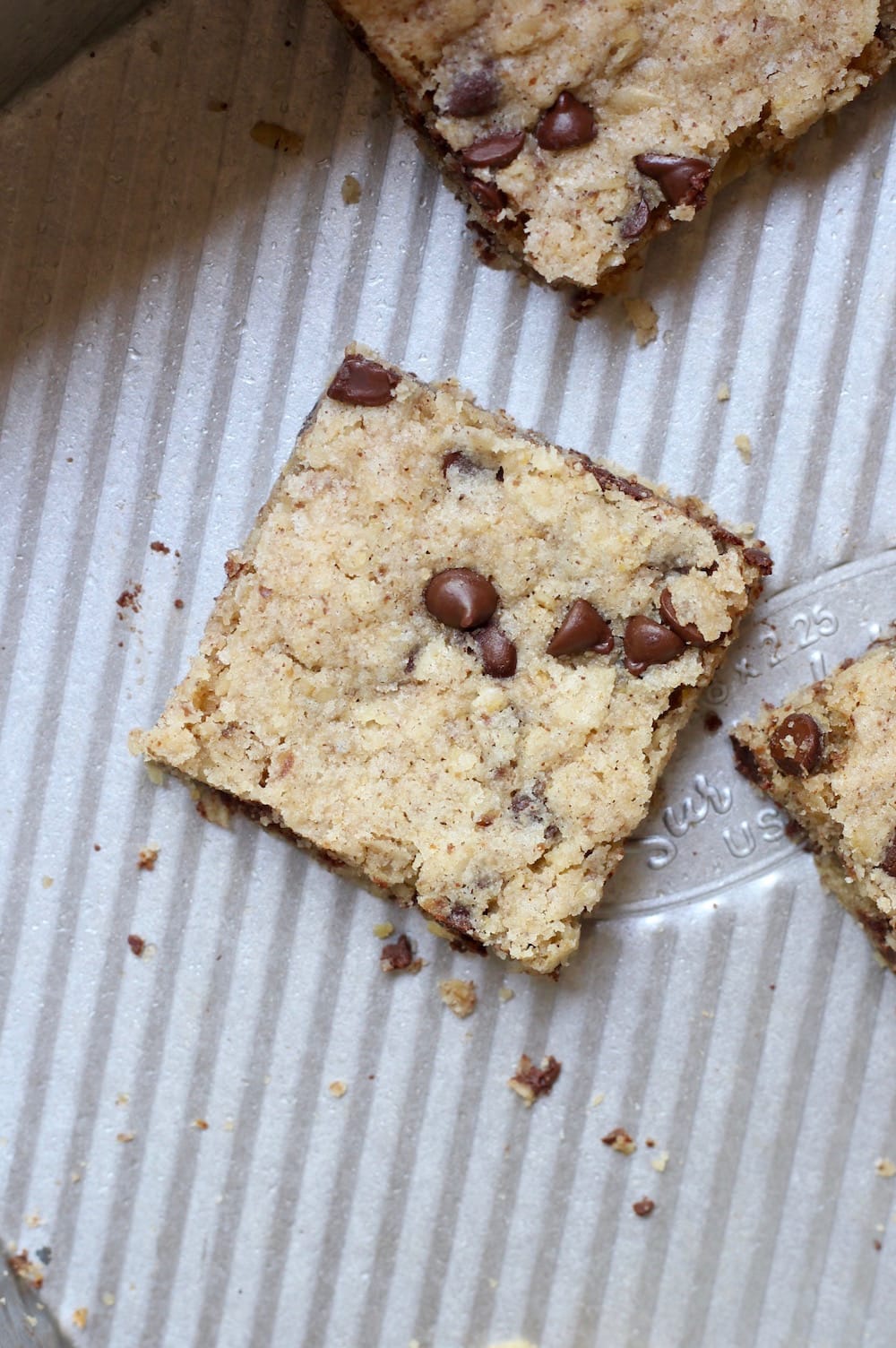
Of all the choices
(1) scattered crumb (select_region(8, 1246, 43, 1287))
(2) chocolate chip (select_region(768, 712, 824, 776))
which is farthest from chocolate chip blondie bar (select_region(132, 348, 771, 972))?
(1) scattered crumb (select_region(8, 1246, 43, 1287))

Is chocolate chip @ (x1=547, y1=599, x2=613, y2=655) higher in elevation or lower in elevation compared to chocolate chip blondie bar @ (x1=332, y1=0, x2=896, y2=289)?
lower

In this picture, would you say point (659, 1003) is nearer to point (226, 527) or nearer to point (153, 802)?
point (153, 802)

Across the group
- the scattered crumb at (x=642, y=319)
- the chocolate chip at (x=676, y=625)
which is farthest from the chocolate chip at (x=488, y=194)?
the chocolate chip at (x=676, y=625)

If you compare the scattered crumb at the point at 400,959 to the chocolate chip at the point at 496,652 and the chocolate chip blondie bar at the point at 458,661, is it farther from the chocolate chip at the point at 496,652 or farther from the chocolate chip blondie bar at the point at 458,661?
the chocolate chip at the point at 496,652

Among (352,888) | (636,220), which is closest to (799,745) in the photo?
(352,888)

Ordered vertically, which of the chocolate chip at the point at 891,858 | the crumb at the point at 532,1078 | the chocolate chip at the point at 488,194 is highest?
the chocolate chip at the point at 488,194

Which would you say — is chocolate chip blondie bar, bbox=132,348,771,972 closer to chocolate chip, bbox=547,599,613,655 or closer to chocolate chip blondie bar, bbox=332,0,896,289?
chocolate chip, bbox=547,599,613,655
